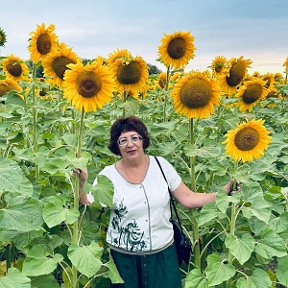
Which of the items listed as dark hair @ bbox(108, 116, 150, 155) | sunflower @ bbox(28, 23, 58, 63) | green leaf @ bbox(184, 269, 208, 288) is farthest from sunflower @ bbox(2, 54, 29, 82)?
green leaf @ bbox(184, 269, 208, 288)

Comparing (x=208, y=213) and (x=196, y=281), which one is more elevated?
(x=208, y=213)

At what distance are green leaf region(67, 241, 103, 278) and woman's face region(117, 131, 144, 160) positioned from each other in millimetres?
719

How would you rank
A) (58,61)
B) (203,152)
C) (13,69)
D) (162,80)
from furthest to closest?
1. (162,80)
2. (13,69)
3. (58,61)
4. (203,152)

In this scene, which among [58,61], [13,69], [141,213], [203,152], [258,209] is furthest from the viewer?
[13,69]

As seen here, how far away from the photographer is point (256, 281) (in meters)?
2.88

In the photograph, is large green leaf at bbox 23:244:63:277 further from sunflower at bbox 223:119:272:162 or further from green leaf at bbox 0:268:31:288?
sunflower at bbox 223:119:272:162

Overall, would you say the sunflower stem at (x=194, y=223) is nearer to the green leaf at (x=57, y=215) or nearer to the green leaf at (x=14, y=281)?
the green leaf at (x=57, y=215)

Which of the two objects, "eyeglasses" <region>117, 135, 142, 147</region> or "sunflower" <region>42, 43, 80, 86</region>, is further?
"sunflower" <region>42, 43, 80, 86</region>

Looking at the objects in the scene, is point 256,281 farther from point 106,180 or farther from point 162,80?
point 162,80

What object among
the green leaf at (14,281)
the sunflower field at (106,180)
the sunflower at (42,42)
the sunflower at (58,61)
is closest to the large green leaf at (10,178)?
the sunflower field at (106,180)

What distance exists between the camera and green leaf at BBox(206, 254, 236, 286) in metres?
2.77

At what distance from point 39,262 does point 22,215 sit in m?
0.30

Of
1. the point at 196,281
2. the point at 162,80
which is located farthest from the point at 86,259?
the point at 162,80

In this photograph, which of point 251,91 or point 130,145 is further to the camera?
point 251,91
